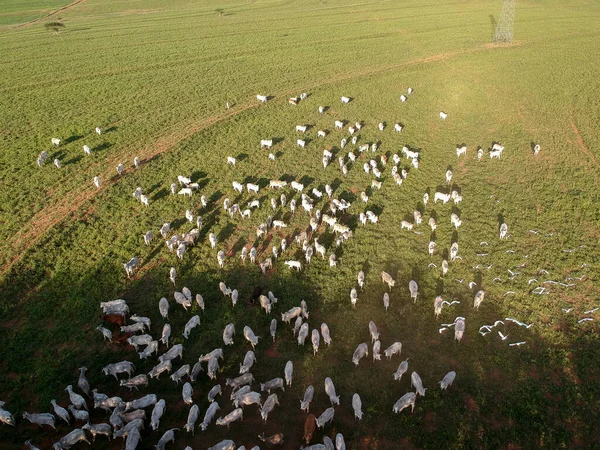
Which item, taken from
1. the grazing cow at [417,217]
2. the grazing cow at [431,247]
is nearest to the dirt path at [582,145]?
the grazing cow at [417,217]

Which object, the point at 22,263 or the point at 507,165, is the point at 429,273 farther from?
the point at 22,263

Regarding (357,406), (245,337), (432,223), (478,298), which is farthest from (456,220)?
(245,337)

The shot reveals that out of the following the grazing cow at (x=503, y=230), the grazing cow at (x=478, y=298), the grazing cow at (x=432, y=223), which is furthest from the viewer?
the grazing cow at (x=432, y=223)

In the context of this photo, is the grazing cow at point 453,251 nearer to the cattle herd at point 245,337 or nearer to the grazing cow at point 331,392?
the cattle herd at point 245,337

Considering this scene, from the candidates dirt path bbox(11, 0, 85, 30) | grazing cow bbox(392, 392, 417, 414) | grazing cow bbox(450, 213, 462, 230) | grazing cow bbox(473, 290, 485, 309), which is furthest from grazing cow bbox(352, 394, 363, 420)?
dirt path bbox(11, 0, 85, 30)

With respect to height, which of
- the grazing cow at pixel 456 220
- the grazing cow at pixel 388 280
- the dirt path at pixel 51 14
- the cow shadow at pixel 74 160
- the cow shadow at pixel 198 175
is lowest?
the grazing cow at pixel 388 280

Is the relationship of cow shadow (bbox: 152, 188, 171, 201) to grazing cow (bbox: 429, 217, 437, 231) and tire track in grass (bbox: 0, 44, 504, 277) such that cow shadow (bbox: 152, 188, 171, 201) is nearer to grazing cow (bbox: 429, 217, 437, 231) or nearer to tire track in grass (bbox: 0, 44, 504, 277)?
tire track in grass (bbox: 0, 44, 504, 277)

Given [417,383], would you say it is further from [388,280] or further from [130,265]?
[130,265]

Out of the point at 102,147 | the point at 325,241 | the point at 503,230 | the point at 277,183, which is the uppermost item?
the point at 102,147
